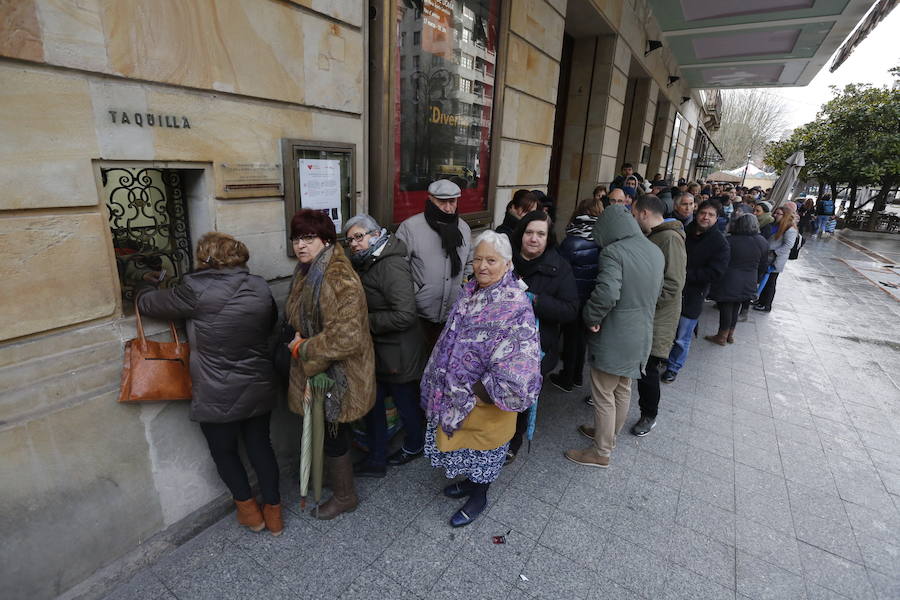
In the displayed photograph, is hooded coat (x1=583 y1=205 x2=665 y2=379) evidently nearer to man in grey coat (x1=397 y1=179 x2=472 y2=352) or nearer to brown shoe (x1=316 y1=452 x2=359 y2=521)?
man in grey coat (x1=397 y1=179 x2=472 y2=352)

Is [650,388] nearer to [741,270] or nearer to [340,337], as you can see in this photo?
[340,337]

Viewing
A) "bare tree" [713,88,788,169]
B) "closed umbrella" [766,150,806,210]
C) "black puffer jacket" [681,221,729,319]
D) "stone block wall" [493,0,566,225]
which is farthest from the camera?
"bare tree" [713,88,788,169]

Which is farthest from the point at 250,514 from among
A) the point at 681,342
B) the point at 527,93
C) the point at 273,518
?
the point at 527,93

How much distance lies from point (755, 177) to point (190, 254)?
44.2 metres

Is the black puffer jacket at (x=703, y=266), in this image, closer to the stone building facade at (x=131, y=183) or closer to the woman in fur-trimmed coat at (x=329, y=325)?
the stone building facade at (x=131, y=183)

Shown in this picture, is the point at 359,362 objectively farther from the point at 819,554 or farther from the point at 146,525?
the point at 819,554

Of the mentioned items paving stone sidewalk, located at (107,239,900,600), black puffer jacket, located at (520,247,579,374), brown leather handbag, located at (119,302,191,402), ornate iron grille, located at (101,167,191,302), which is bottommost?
paving stone sidewalk, located at (107,239,900,600)

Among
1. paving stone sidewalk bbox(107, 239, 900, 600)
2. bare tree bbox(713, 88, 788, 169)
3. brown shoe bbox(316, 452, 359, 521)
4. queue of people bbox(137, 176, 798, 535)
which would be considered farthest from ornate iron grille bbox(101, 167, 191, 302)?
bare tree bbox(713, 88, 788, 169)

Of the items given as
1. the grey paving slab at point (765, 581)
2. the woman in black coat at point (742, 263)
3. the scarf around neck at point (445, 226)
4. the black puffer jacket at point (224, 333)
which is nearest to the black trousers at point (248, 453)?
the black puffer jacket at point (224, 333)

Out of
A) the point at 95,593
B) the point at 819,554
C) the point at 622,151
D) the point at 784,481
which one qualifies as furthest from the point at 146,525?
the point at 622,151

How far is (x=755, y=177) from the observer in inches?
1442

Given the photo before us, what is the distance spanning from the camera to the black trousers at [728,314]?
5879mm

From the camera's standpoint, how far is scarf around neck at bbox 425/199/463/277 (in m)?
3.12

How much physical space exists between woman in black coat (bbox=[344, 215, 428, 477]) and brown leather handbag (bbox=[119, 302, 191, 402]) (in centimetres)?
103
